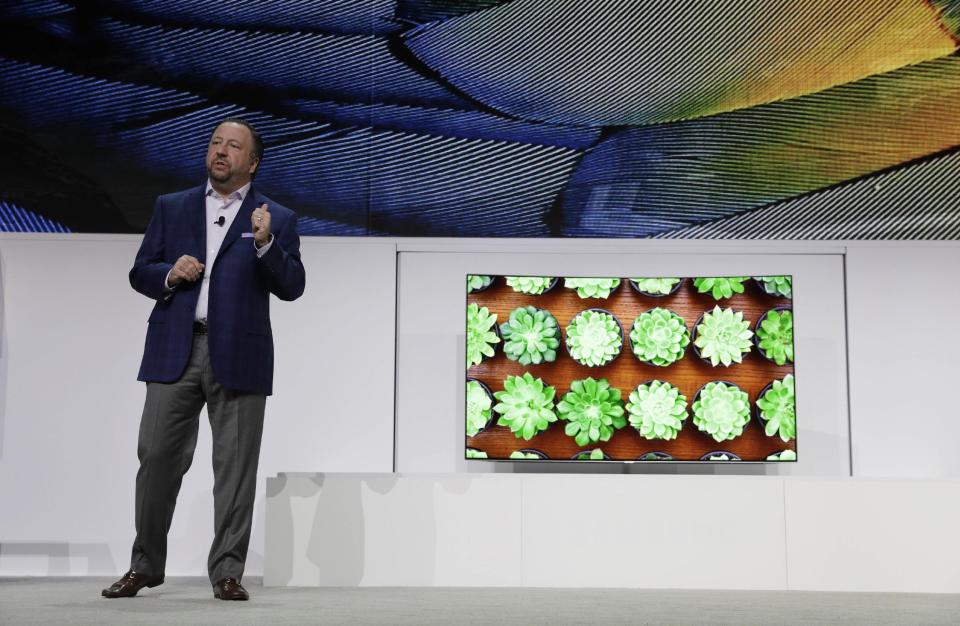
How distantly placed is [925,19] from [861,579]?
7.86 ft

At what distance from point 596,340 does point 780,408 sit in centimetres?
75

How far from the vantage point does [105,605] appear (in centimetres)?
274

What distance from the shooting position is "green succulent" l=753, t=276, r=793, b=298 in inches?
160

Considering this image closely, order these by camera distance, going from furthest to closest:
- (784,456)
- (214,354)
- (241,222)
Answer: (784,456) → (241,222) → (214,354)

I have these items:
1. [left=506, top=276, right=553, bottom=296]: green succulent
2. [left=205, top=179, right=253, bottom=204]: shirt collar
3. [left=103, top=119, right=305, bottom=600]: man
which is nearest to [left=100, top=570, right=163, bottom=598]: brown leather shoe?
[left=103, top=119, right=305, bottom=600]: man

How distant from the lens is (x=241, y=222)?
3121 mm

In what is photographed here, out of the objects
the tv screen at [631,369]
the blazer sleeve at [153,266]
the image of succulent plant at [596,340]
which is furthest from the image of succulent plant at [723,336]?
the blazer sleeve at [153,266]

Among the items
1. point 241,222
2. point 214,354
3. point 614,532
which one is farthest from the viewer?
point 614,532

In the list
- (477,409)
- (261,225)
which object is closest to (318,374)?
Result: (477,409)

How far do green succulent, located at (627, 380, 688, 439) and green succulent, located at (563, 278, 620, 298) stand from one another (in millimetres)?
394

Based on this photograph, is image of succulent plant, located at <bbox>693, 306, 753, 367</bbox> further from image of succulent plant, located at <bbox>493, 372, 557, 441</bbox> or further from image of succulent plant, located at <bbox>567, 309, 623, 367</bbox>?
image of succulent plant, located at <bbox>493, 372, 557, 441</bbox>

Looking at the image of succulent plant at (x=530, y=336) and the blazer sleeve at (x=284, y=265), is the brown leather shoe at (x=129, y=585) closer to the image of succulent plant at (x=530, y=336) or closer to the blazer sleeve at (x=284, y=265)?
→ the blazer sleeve at (x=284, y=265)

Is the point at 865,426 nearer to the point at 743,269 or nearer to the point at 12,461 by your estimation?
the point at 743,269

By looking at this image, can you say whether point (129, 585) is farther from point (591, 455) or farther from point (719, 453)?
point (719, 453)
